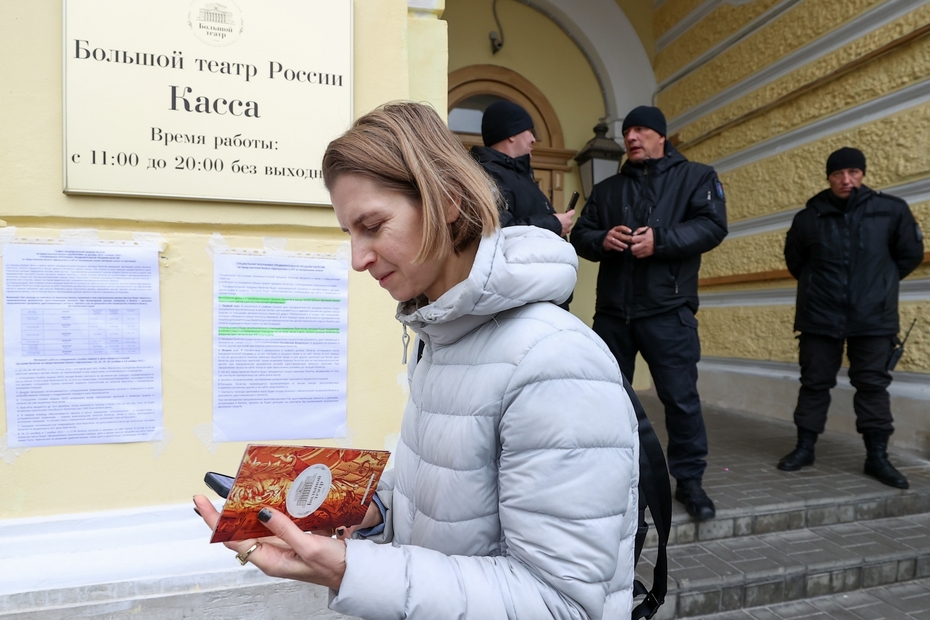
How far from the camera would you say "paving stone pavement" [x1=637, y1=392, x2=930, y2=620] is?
2611mm

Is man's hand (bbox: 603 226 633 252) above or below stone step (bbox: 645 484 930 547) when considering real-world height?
above

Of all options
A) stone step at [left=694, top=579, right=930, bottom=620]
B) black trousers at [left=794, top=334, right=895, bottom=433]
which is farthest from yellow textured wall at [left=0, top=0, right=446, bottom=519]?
black trousers at [left=794, top=334, right=895, bottom=433]

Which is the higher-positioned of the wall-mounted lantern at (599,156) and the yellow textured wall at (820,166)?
the wall-mounted lantern at (599,156)

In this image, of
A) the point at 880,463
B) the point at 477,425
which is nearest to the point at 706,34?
the point at 880,463

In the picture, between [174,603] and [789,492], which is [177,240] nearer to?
[174,603]

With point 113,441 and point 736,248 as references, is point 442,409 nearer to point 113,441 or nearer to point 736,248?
point 113,441

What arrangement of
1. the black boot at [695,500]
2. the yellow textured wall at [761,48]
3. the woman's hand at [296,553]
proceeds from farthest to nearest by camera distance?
the yellow textured wall at [761,48] → the black boot at [695,500] → the woman's hand at [296,553]

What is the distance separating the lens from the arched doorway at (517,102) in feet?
18.9

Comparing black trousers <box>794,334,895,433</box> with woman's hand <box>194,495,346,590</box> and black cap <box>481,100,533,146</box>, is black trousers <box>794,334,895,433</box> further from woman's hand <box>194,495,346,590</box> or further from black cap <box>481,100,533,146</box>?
woman's hand <box>194,495,346,590</box>

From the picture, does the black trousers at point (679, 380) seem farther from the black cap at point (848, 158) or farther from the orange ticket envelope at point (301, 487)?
the orange ticket envelope at point (301, 487)

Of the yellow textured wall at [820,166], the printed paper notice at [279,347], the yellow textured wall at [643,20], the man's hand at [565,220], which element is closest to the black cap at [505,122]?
the man's hand at [565,220]

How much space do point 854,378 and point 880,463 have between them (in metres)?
0.51

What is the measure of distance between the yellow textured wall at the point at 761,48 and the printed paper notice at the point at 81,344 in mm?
5117

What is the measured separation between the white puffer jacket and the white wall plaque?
1.33 m
